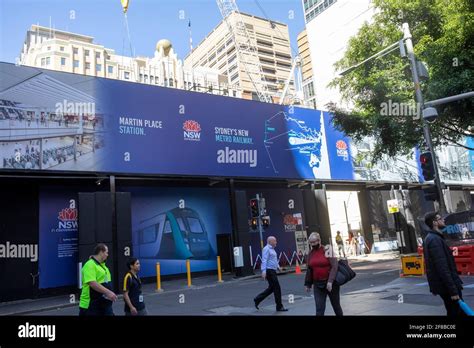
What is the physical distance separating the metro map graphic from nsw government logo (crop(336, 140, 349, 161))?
1638 mm

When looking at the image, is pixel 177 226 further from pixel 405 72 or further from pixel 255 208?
pixel 405 72

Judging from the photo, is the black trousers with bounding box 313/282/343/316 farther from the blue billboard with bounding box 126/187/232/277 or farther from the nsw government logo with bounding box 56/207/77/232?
the blue billboard with bounding box 126/187/232/277

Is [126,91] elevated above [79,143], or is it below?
above

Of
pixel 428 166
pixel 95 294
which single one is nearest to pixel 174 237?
pixel 428 166

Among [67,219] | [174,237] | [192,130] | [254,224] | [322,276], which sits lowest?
[322,276]

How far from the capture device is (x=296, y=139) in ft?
83.5

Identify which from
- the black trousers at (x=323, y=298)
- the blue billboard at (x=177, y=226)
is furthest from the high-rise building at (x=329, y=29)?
the blue billboard at (x=177, y=226)

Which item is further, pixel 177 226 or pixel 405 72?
pixel 177 226

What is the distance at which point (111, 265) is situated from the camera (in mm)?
17094

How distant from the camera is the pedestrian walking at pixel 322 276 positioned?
244 inches

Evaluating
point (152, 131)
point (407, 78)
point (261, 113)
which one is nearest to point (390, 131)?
point (407, 78)

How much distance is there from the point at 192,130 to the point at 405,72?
34.5ft
